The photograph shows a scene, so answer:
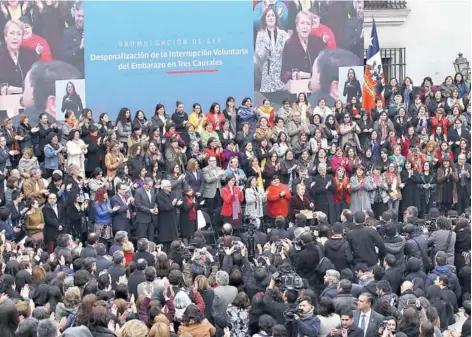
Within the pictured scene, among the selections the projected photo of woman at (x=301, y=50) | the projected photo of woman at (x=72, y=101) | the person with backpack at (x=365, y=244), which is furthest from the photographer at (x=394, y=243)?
the projected photo of woman at (x=301, y=50)

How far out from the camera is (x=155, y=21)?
31.7 m

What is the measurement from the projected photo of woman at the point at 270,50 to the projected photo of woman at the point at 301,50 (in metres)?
0.20

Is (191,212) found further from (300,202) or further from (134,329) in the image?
(134,329)

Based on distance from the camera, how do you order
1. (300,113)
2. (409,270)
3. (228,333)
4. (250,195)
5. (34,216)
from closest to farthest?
(228,333), (409,270), (34,216), (250,195), (300,113)

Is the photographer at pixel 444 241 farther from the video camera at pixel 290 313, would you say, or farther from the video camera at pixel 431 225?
the video camera at pixel 290 313

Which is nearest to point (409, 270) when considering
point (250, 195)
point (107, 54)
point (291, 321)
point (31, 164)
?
point (291, 321)

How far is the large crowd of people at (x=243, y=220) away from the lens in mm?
18562

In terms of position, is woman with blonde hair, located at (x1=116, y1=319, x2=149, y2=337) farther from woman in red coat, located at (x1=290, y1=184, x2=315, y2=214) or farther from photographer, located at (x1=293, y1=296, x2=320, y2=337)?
woman in red coat, located at (x1=290, y1=184, x2=315, y2=214)

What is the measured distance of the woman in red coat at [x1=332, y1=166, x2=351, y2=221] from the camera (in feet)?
91.7

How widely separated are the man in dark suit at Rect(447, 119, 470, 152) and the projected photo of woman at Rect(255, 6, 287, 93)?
13.9ft

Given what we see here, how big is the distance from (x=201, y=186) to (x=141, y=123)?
6.94 ft

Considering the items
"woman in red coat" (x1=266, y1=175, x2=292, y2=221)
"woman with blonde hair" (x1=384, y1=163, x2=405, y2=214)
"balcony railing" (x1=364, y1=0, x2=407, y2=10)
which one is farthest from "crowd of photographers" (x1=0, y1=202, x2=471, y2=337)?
"balcony railing" (x1=364, y1=0, x2=407, y2=10)

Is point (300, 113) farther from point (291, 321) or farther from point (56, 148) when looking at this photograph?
point (291, 321)

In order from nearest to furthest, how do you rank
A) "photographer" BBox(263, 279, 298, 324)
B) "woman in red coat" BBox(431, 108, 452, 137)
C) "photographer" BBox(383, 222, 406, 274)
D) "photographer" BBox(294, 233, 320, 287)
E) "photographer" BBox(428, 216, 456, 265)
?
"photographer" BBox(263, 279, 298, 324) < "photographer" BBox(294, 233, 320, 287) < "photographer" BBox(383, 222, 406, 274) < "photographer" BBox(428, 216, 456, 265) < "woman in red coat" BBox(431, 108, 452, 137)
